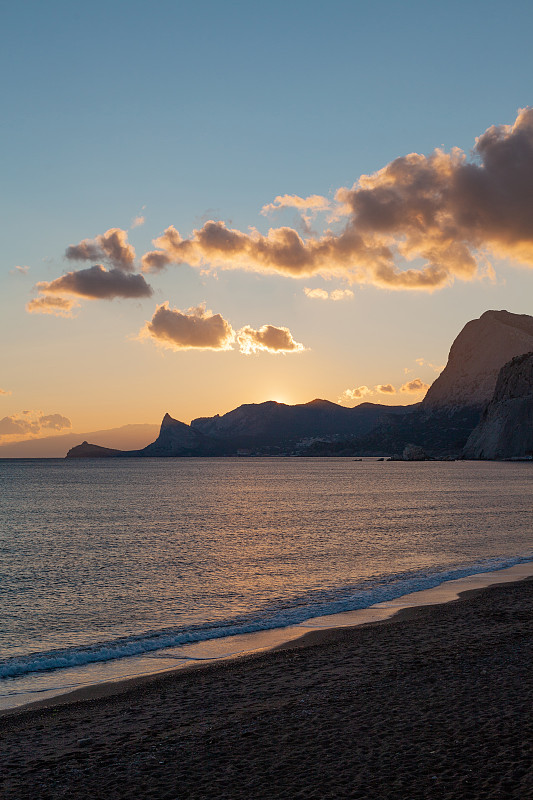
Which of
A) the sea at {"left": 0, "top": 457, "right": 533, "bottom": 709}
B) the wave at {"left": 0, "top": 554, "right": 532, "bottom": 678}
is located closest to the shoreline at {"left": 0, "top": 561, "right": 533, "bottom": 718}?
the sea at {"left": 0, "top": 457, "right": 533, "bottom": 709}

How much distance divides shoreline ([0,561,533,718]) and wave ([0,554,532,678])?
429 millimetres

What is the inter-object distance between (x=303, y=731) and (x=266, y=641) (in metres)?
6.53

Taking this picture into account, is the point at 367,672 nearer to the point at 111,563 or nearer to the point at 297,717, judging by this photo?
the point at 297,717

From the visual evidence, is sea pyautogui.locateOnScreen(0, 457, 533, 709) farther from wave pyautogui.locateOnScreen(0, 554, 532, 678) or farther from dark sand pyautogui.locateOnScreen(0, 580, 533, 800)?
dark sand pyautogui.locateOnScreen(0, 580, 533, 800)

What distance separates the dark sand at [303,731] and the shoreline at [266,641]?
33 centimetres

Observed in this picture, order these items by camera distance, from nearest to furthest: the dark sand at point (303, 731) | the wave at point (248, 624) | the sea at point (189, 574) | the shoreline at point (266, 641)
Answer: the dark sand at point (303, 731) → the shoreline at point (266, 641) → the wave at point (248, 624) → the sea at point (189, 574)

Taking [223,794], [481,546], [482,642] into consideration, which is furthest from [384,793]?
[481,546]

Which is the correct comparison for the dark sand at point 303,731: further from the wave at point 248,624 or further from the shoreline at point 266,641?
the wave at point 248,624

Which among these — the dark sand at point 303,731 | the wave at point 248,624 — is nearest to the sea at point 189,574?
the wave at point 248,624

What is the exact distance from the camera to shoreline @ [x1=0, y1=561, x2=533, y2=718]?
11.3 m

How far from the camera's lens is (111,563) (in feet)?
94.0

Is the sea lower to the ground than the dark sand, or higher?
lower

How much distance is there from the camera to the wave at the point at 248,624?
1380 centimetres

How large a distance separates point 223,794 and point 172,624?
35.7 feet
